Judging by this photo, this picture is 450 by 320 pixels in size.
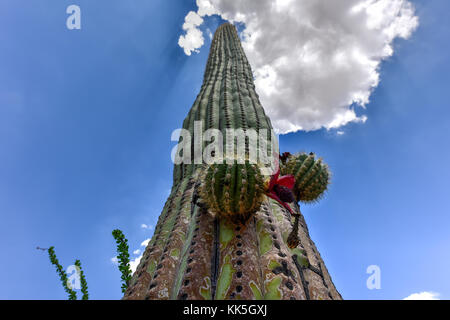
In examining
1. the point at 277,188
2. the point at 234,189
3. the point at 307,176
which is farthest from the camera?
the point at 307,176

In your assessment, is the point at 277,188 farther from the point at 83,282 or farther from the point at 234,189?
the point at 83,282

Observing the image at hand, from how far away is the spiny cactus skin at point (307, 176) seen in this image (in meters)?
3.26

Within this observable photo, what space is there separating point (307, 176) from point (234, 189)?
145 cm

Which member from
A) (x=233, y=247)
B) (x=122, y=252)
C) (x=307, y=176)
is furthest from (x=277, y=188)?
(x=122, y=252)

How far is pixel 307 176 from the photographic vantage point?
3254 millimetres

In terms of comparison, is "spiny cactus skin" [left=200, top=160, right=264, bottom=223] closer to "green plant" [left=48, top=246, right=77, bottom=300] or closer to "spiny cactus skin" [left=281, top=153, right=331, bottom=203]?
"spiny cactus skin" [left=281, top=153, right=331, bottom=203]

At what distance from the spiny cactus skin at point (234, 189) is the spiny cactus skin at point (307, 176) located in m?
1.15

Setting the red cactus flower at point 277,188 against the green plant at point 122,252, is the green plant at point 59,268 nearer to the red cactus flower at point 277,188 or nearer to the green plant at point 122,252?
the green plant at point 122,252

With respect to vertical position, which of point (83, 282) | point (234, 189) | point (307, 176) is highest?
point (307, 176)

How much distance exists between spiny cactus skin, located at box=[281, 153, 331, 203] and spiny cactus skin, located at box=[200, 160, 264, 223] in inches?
45.4

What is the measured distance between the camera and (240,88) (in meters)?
4.91

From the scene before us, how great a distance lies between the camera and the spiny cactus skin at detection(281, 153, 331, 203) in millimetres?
3258

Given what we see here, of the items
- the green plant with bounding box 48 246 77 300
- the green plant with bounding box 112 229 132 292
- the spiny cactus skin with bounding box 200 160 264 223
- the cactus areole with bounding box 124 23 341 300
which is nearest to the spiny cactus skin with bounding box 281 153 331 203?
the cactus areole with bounding box 124 23 341 300

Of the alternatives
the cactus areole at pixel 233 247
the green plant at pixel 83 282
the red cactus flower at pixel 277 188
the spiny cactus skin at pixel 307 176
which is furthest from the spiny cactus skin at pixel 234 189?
the green plant at pixel 83 282
